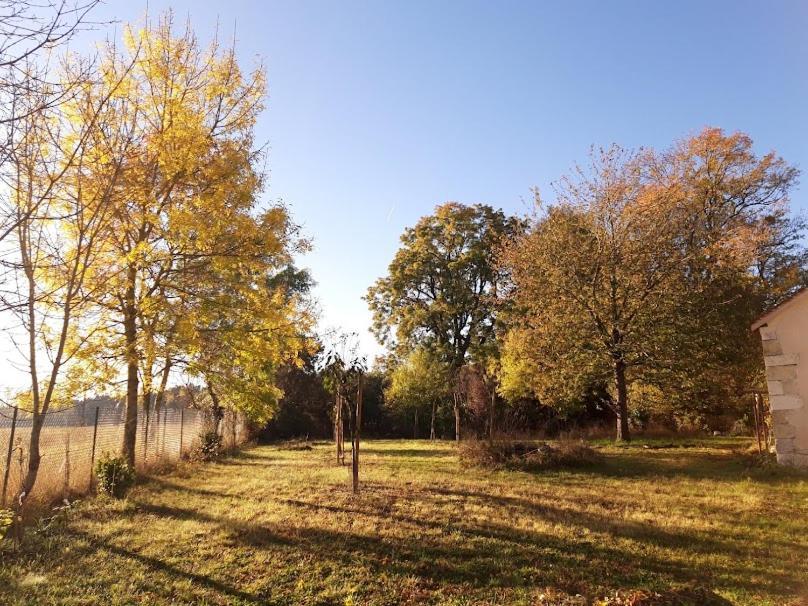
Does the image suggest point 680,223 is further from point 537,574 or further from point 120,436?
point 120,436

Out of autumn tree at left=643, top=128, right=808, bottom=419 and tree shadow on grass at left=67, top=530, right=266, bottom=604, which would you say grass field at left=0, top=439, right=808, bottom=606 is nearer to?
tree shadow on grass at left=67, top=530, right=266, bottom=604

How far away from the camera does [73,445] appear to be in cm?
1021

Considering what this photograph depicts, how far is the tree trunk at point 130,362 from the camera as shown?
9.96 metres

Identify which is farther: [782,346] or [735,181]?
[735,181]

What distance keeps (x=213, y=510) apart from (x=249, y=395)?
294cm

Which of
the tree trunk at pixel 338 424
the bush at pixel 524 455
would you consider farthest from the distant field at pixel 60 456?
the bush at pixel 524 455

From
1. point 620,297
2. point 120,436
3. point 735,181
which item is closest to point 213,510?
point 120,436

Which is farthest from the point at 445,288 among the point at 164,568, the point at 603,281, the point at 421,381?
the point at 164,568

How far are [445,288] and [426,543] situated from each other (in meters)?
23.6

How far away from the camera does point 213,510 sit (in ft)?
28.2

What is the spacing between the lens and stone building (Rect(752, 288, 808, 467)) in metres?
12.0

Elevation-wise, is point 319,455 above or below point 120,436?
below

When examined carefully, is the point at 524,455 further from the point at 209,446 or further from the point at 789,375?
the point at 209,446

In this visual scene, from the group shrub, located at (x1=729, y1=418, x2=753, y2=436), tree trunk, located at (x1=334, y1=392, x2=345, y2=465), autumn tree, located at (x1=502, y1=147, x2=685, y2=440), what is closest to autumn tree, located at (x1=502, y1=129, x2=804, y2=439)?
autumn tree, located at (x1=502, y1=147, x2=685, y2=440)
